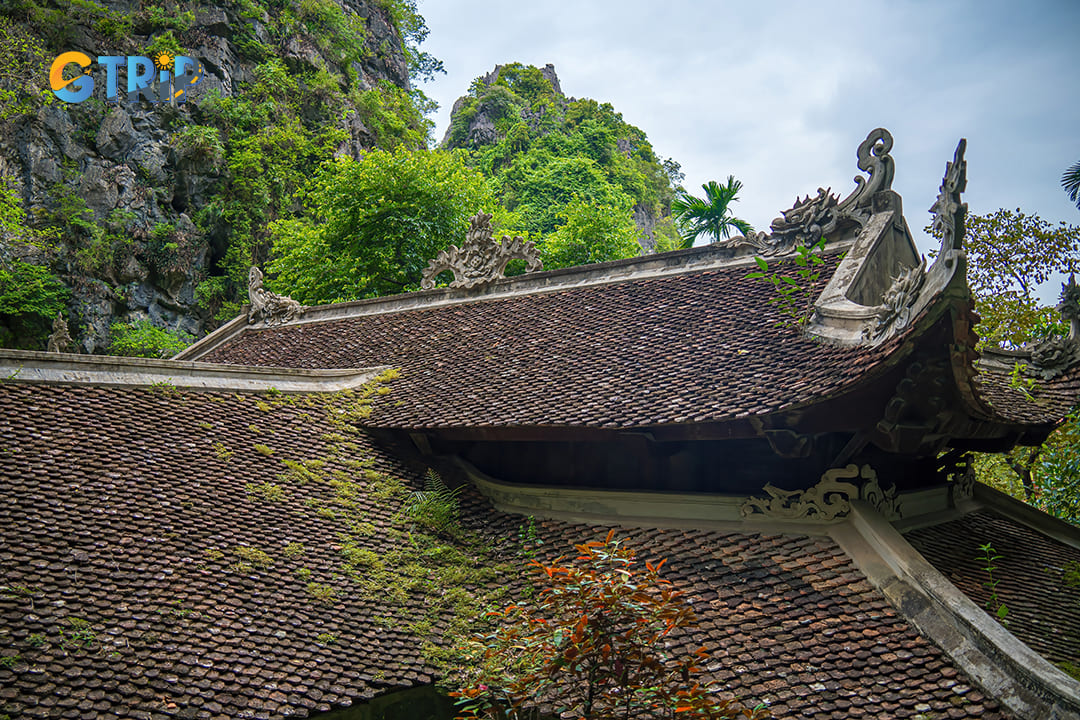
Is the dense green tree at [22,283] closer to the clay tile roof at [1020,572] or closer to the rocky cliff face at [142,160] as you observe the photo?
the rocky cliff face at [142,160]

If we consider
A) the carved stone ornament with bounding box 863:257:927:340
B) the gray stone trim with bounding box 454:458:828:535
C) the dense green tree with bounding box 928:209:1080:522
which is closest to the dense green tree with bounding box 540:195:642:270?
the dense green tree with bounding box 928:209:1080:522

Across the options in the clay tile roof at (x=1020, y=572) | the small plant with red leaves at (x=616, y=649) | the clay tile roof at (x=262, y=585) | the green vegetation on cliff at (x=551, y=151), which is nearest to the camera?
the small plant with red leaves at (x=616, y=649)

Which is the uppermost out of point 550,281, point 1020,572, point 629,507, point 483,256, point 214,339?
point 483,256

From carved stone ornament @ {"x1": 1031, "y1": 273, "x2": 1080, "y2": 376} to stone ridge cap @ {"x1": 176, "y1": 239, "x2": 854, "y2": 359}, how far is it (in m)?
3.19

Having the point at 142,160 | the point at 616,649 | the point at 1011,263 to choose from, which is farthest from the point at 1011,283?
the point at 142,160

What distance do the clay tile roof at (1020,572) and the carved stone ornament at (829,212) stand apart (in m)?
3.61

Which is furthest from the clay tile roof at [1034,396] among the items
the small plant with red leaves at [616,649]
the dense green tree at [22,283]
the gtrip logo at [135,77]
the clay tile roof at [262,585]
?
the gtrip logo at [135,77]

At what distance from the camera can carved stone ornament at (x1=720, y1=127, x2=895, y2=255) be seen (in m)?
7.91

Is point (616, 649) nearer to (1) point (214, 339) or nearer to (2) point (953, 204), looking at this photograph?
(2) point (953, 204)

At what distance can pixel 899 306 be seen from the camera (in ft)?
17.5

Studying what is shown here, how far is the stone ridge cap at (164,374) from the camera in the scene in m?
7.27

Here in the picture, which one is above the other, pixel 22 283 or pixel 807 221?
pixel 807 221

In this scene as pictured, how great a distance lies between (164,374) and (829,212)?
26.5ft

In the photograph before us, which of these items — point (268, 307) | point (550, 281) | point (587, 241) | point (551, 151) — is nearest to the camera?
point (550, 281)
